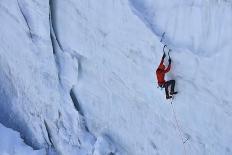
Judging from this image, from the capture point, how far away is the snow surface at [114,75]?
5.05 m

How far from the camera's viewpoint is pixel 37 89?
729cm

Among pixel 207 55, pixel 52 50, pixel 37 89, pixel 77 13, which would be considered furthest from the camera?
pixel 37 89

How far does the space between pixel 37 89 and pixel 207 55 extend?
9.83 feet

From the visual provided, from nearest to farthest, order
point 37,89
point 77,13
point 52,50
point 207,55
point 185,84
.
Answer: point 207,55
point 185,84
point 77,13
point 52,50
point 37,89

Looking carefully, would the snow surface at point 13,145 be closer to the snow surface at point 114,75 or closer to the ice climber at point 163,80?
the snow surface at point 114,75

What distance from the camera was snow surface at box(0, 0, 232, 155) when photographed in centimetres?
505

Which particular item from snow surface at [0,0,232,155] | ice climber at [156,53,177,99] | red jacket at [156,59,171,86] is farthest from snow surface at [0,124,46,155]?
red jacket at [156,59,171,86]

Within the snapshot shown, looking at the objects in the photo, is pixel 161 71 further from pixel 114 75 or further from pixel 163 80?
pixel 114 75

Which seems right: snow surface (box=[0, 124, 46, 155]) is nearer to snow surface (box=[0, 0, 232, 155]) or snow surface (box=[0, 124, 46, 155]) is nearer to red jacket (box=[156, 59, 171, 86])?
snow surface (box=[0, 0, 232, 155])

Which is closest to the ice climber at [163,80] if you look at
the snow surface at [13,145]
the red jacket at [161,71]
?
the red jacket at [161,71]

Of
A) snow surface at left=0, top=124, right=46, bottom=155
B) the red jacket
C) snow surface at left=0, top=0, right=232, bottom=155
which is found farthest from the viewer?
snow surface at left=0, top=124, right=46, bottom=155

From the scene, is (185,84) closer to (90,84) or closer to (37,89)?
(90,84)

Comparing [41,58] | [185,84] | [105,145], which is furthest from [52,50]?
[185,84]

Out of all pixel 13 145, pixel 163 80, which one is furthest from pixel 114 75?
pixel 13 145
